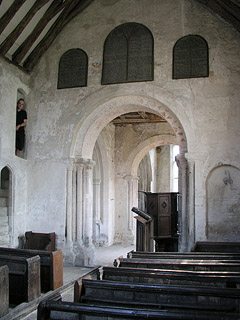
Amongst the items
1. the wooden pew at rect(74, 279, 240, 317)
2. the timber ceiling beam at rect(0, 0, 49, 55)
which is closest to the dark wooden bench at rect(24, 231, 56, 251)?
the timber ceiling beam at rect(0, 0, 49, 55)

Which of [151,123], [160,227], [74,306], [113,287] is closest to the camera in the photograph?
[74,306]

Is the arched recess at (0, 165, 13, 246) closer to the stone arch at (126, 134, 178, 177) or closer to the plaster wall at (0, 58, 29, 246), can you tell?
the plaster wall at (0, 58, 29, 246)

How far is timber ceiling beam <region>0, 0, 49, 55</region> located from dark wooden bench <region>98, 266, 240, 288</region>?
565 cm

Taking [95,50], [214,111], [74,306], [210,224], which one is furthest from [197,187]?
[74,306]

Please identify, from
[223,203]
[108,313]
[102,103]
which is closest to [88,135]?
[102,103]

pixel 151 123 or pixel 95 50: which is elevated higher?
pixel 95 50

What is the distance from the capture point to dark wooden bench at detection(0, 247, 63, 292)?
5125mm

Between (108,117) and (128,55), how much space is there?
159 cm

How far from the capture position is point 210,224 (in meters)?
7.14

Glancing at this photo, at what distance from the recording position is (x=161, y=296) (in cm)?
300

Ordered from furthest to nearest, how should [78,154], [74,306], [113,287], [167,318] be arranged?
[78,154]
[113,287]
[74,306]
[167,318]

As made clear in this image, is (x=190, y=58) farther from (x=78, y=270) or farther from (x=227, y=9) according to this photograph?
(x=78, y=270)

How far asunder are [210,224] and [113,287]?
450 cm

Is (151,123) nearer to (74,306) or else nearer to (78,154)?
(78,154)
